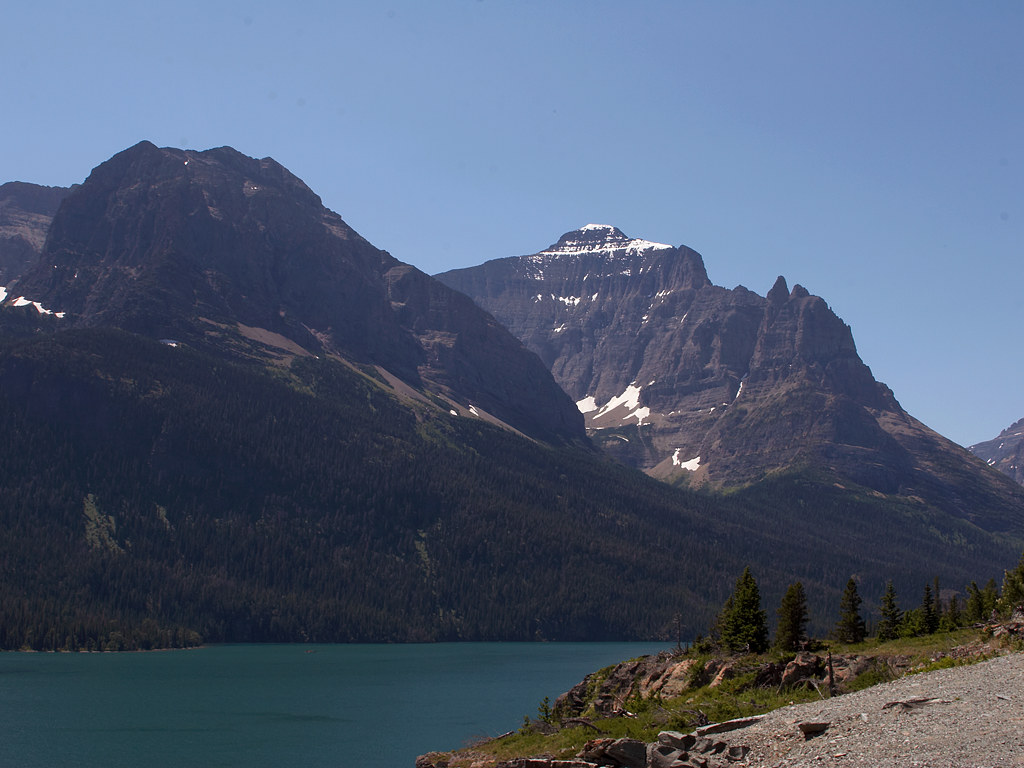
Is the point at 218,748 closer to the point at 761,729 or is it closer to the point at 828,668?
the point at 828,668

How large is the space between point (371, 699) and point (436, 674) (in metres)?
37.0

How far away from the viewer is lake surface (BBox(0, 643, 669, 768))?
100438mm

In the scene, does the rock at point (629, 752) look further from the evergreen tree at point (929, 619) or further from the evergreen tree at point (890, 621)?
the evergreen tree at point (890, 621)

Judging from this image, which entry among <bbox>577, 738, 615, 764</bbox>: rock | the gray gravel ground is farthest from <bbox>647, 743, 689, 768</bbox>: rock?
<bbox>577, 738, 615, 764</bbox>: rock

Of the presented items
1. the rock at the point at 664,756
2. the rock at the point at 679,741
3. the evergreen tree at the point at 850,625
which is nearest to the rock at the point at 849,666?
the evergreen tree at the point at 850,625

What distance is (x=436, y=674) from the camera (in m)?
179

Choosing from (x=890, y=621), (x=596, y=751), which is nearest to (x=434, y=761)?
(x=596, y=751)

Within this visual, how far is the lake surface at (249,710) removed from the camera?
100438mm

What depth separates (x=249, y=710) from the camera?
131750 mm

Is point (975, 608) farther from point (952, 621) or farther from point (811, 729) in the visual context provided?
point (811, 729)

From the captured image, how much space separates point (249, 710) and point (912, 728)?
10919 cm

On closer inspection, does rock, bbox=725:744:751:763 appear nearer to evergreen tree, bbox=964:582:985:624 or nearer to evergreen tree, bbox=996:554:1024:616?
evergreen tree, bbox=996:554:1024:616

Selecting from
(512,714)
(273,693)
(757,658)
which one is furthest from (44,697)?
(757,658)

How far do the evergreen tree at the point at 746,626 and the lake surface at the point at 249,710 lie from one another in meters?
34.7
